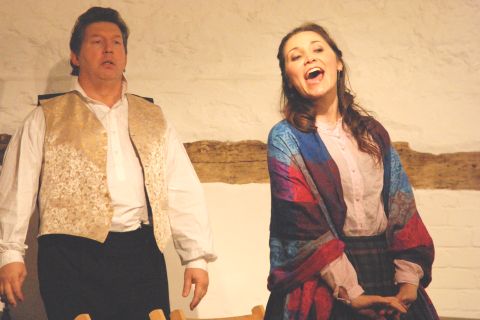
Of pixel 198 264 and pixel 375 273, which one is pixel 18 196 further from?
pixel 375 273

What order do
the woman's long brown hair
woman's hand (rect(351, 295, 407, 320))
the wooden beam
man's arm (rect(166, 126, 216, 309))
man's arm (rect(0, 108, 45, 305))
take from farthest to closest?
the wooden beam, man's arm (rect(166, 126, 216, 309)), man's arm (rect(0, 108, 45, 305)), the woman's long brown hair, woman's hand (rect(351, 295, 407, 320))

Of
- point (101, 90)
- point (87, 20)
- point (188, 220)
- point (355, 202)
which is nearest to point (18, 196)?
point (101, 90)

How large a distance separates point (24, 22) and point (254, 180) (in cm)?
128

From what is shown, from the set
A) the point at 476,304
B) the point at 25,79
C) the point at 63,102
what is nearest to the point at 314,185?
the point at 63,102

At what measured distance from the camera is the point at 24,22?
284 centimetres

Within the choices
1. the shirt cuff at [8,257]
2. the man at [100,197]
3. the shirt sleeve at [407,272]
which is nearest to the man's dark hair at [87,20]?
the man at [100,197]

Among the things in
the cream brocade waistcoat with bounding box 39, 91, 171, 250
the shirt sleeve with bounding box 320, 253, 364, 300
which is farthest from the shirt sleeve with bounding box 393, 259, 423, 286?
the cream brocade waistcoat with bounding box 39, 91, 171, 250

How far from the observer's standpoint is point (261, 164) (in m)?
2.78

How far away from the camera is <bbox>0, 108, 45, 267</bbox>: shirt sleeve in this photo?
1.91m

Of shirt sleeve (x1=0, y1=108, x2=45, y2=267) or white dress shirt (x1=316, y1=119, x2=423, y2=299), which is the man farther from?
white dress shirt (x1=316, y1=119, x2=423, y2=299)

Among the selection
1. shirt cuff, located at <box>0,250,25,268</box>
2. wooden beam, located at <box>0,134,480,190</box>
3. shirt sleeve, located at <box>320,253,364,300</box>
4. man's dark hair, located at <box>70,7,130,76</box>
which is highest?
man's dark hair, located at <box>70,7,130,76</box>

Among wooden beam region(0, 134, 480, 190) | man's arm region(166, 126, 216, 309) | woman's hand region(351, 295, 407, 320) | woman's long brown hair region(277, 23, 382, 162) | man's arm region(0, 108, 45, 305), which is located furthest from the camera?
wooden beam region(0, 134, 480, 190)

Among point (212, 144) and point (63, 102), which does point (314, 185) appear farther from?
point (212, 144)

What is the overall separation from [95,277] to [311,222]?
745mm
